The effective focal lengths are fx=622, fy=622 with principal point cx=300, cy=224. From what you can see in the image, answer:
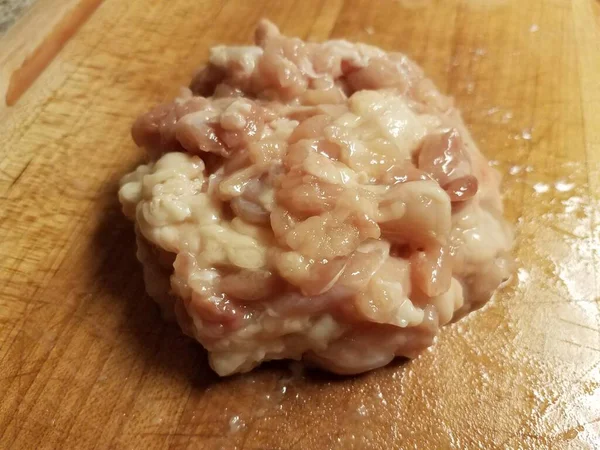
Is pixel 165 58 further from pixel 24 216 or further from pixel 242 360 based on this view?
pixel 242 360

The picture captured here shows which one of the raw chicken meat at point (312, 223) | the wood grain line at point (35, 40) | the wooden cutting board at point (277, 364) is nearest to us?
the raw chicken meat at point (312, 223)

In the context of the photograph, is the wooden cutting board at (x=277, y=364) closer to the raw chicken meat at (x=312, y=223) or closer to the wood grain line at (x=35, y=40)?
the wood grain line at (x=35, y=40)

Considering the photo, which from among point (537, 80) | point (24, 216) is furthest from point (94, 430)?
point (537, 80)

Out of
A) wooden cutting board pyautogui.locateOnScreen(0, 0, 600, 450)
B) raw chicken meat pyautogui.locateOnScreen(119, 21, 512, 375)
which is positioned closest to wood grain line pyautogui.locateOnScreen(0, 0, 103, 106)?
wooden cutting board pyautogui.locateOnScreen(0, 0, 600, 450)

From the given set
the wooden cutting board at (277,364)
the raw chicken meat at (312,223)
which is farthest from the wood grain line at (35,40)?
the raw chicken meat at (312,223)

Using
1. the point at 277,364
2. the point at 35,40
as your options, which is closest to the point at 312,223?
the point at 277,364

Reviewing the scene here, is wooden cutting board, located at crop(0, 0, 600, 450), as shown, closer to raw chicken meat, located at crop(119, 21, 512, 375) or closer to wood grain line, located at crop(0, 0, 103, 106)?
wood grain line, located at crop(0, 0, 103, 106)
